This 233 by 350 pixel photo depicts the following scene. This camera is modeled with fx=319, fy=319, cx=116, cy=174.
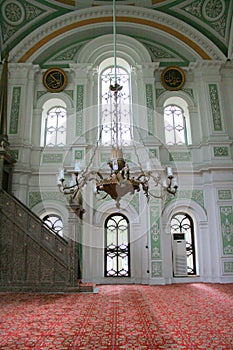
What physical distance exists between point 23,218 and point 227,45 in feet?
26.2

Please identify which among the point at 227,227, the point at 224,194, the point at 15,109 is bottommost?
the point at 227,227

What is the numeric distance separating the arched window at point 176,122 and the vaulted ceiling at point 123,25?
4.41ft

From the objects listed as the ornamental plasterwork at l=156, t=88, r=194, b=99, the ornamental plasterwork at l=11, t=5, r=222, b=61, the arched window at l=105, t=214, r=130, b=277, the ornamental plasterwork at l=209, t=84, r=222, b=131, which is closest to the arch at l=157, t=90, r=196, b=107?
the ornamental plasterwork at l=156, t=88, r=194, b=99

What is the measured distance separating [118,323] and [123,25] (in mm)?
9097

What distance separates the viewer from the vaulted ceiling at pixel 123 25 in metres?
9.79

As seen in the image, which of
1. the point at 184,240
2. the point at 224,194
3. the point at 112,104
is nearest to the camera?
the point at 224,194

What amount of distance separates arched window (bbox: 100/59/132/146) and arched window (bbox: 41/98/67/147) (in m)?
1.21

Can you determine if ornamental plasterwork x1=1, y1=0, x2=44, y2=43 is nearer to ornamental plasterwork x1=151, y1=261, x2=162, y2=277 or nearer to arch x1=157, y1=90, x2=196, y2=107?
arch x1=157, y1=90, x2=196, y2=107

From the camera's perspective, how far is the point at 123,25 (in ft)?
33.0

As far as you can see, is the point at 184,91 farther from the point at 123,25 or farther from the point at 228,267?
the point at 228,267

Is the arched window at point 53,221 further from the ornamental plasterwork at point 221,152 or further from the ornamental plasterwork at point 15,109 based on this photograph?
the ornamental plasterwork at point 221,152

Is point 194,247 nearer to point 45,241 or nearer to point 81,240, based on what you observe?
point 81,240

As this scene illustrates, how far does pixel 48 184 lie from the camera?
8.88 metres

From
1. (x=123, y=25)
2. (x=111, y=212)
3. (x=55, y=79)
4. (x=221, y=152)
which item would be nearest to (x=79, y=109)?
(x=55, y=79)
